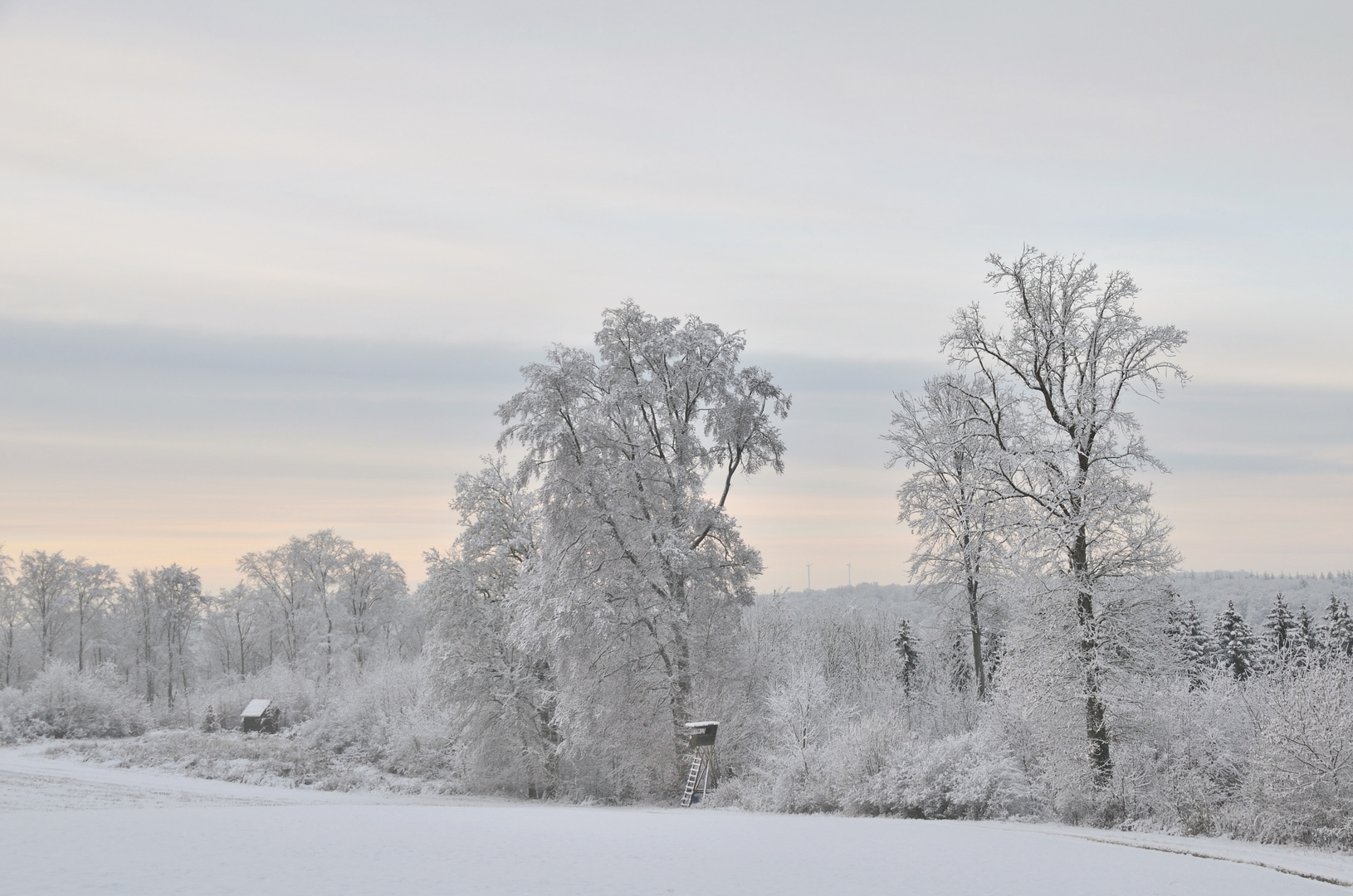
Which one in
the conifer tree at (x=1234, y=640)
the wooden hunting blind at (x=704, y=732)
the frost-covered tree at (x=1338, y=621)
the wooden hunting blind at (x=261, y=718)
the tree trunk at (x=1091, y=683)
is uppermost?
the tree trunk at (x=1091, y=683)

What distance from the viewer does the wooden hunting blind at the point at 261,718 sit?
45062 millimetres

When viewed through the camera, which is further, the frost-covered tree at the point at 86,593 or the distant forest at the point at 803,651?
the frost-covered tree at the point at 86,593

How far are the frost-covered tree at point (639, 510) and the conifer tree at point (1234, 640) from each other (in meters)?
35.4

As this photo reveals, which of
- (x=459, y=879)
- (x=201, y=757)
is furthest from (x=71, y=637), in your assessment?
(x=459, y=879)

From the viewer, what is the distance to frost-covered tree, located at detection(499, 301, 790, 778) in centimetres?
2375

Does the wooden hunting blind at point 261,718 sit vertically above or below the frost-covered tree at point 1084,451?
below

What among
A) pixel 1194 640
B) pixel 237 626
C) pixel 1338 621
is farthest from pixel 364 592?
pixel 1338 621

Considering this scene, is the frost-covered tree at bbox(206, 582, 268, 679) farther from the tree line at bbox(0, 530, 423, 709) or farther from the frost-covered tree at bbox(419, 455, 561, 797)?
→ the frost-covered tree at bbox(419, 455, 561, 797)

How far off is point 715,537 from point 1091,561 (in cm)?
1025

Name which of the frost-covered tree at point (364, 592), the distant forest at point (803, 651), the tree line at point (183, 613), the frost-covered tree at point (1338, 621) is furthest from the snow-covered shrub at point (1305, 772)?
the frost-covered tree at point (364, 592)

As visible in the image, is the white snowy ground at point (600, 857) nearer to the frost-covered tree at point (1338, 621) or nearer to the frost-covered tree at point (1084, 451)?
the frost-covered tree at point (1084, 451)

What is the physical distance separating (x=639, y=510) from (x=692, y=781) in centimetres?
728

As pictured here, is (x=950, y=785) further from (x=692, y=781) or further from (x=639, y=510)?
(x=639, y=510)

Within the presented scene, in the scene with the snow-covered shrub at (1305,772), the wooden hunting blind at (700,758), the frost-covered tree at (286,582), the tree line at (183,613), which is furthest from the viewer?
the frost-covered tree at (286,582)
